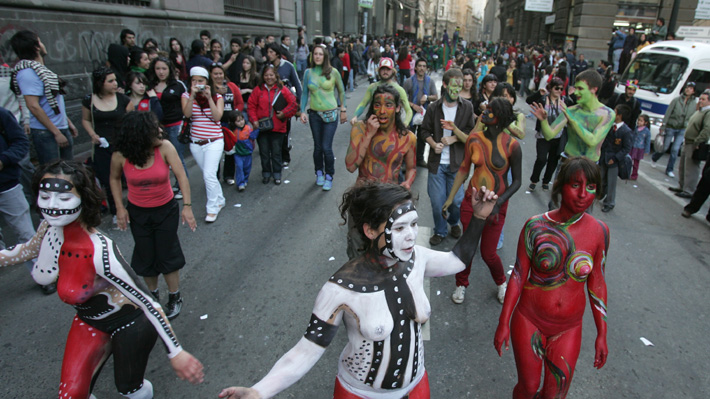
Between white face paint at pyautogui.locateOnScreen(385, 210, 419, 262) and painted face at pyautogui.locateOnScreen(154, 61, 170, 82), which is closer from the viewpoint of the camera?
white face paint at pyautogui.locateOnScreen(385, 210, 419, 262)

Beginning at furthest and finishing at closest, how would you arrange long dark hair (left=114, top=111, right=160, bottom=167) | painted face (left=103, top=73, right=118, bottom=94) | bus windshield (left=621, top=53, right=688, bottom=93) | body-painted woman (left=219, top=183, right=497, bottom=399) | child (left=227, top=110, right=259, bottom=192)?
bus windshield (left=621, top=53, right=688, bottom=93) < child (left=227, top=110, right=259, bottom=192) < painted face (left=103, top=73, right=118, bottom=94) < long dark hair (left=114, top=111, right=160, bottom=167) < body-painted woman (left=219, top=183, right=497, bottom=399)

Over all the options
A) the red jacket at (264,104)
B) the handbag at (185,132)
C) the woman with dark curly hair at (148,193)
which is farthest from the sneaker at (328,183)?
the woman with dark curly hair at (148,193)

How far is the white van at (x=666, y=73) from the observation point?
11.1m

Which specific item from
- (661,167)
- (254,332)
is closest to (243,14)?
(661,167)

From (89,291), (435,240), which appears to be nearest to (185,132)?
(435,240)

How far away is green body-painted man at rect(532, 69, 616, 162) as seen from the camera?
479cm

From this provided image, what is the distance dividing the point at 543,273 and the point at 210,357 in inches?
102

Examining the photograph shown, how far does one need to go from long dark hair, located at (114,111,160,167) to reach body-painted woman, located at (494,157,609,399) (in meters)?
2.94

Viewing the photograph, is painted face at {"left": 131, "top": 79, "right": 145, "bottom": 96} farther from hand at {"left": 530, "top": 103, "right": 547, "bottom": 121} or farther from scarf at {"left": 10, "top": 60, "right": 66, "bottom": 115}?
hand at {"left": 530, "top": 103, "right": 547, "bottom": 121}

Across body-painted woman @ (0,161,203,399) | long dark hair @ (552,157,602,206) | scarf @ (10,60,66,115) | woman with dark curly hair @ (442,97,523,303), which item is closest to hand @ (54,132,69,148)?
scarf @ (10,60,66,115)

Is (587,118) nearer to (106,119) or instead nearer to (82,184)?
(82,184)

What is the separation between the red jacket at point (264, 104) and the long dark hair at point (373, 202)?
5.41 metres

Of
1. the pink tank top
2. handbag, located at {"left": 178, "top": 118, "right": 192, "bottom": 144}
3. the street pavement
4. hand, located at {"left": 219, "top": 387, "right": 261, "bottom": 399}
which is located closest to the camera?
hand, located at {"left": 219, "top": 387, "right": 261, "bottom": 399}

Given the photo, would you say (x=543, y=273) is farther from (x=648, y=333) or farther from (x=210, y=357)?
(x=210, y=357)
